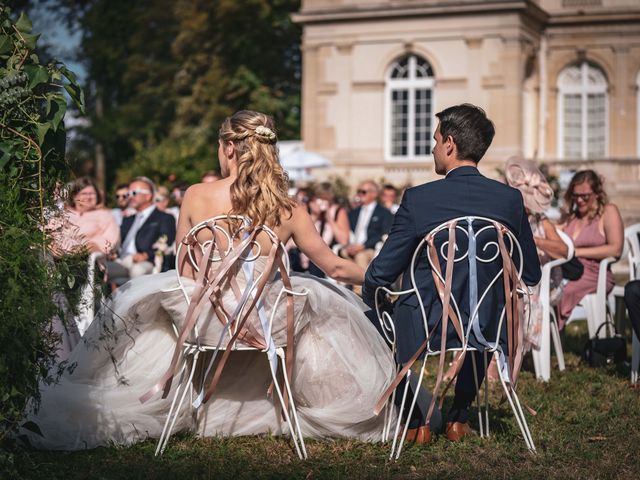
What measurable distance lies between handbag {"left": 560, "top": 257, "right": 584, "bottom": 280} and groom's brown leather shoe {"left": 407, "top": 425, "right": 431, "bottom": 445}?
2.95 metres

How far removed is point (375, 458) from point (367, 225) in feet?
33.1

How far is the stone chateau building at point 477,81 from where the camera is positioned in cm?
2920

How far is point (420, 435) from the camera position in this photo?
5.61m

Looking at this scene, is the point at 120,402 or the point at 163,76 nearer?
the point at 120,402

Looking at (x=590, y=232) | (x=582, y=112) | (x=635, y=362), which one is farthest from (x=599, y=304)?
(x=582, y=112)

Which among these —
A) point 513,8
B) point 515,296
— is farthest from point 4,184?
point 513,8

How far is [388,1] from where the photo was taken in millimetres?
30031

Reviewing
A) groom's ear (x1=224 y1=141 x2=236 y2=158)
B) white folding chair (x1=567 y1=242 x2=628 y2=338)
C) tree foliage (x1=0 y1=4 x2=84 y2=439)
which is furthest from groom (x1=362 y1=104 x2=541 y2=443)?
white folding chair (x1=567 y1=242 x2=628 y2=338)

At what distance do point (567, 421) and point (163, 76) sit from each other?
29.9m

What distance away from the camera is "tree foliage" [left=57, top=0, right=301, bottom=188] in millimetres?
33375

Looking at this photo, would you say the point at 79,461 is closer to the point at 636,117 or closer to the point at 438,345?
the point at 438,345

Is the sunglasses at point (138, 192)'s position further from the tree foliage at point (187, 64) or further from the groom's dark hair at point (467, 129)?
the tree foliage at point (187, 64)

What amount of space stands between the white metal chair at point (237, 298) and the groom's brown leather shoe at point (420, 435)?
2.00 ft

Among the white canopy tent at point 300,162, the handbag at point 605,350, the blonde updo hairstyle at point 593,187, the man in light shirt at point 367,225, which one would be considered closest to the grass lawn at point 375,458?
the handbag at point 605,350
